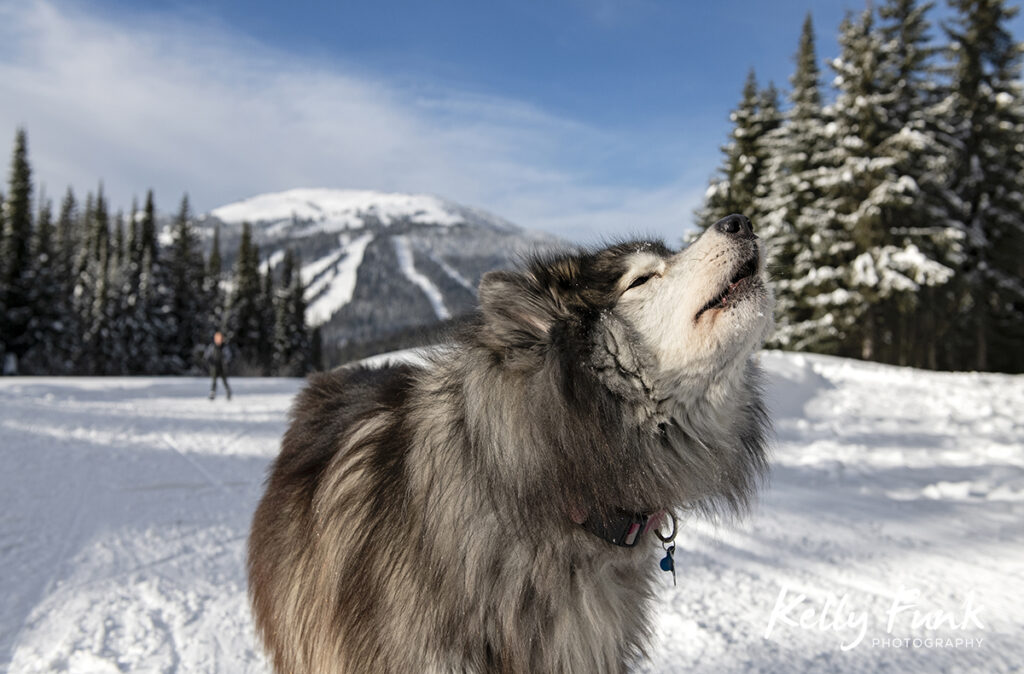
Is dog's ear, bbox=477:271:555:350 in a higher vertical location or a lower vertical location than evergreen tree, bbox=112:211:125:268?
lower

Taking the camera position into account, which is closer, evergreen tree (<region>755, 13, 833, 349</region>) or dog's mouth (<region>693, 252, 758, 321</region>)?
dog's mouth (<region>693, 252, 758, 321</region>)

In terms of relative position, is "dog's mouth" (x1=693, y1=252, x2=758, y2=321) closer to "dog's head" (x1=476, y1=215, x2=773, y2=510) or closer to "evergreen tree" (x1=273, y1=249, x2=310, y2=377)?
"dog's head" (x1=476, y1=215, x2=773, y2=510)

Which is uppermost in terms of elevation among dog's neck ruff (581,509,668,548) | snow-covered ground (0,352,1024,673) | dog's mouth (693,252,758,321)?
dog's mouth (693,252,758,321)

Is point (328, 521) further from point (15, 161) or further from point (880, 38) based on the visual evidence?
point (15, 161)

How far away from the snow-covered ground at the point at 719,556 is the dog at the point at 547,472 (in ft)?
1.69

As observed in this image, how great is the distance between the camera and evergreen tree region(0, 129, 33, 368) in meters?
44.7

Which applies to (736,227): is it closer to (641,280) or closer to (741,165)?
(641,280)

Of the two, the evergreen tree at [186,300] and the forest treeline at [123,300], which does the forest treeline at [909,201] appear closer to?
the forest treeline at [123,300]

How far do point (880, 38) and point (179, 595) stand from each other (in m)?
31.3

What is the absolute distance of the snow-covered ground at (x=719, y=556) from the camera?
154 inches

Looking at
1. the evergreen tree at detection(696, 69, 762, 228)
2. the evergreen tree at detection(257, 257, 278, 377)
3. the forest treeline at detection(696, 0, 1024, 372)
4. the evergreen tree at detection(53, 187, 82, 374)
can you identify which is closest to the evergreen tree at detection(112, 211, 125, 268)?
the evergreen tree at detection(53, 187, 82, 374)

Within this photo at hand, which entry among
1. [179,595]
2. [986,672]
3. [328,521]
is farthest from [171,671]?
[986,672]

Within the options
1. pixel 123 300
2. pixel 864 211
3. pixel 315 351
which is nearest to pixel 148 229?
pixel 123 300

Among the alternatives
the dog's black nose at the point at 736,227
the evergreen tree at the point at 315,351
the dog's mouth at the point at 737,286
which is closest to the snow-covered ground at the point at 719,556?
the dog's mouth at the point at 737,286
